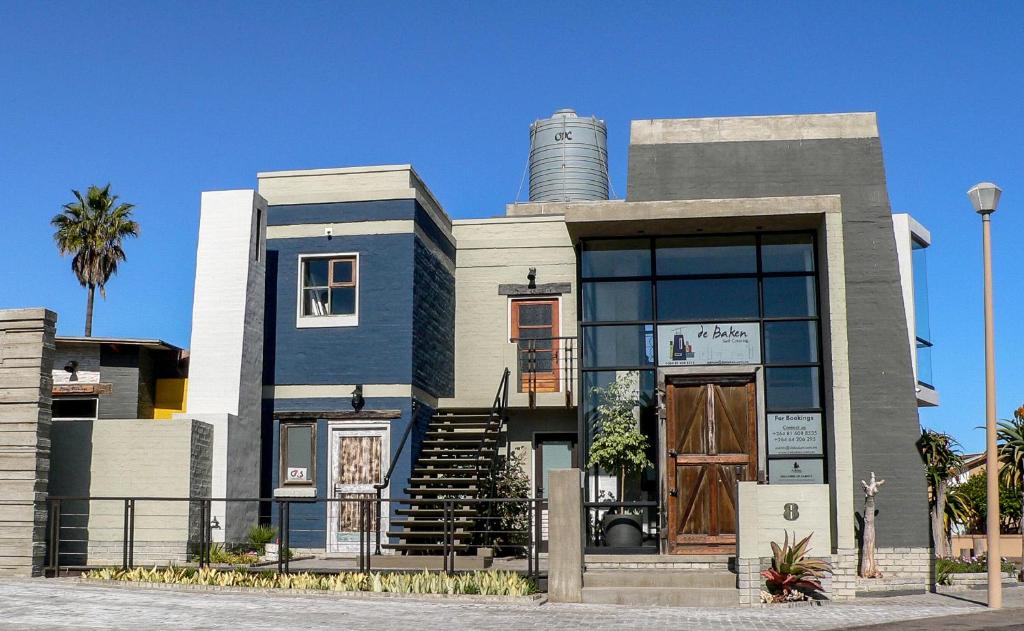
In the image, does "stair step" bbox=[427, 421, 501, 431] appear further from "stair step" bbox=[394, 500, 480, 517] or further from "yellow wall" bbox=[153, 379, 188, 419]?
"yellow wall" bbox=[153, 379, 188, 419]

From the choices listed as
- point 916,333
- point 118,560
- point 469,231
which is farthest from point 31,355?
point 916,333

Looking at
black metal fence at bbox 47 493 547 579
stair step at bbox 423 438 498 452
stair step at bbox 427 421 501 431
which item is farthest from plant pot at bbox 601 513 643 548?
stair step at bbox 427 421 501 431

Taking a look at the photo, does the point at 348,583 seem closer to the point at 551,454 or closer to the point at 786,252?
the point at 551,454

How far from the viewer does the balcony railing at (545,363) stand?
23.8 metres

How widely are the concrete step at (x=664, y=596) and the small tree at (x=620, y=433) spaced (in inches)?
116

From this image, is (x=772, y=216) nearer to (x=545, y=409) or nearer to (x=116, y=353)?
(x=545, y=409)

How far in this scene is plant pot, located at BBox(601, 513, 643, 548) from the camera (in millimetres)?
18453

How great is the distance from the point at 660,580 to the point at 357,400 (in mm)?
7862

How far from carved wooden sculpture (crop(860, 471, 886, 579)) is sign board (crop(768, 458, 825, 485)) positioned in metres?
0.78

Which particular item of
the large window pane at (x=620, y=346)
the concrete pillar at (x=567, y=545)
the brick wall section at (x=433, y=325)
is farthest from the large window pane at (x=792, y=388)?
the brick wall section at (x=433, y=325)

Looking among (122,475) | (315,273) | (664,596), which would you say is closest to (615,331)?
(664,596)

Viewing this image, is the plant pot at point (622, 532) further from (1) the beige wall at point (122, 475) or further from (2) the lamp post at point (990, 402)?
(1) the beige wall at point (122, 475)

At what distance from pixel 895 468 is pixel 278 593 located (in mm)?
9571

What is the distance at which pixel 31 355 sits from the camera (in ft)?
61.5
